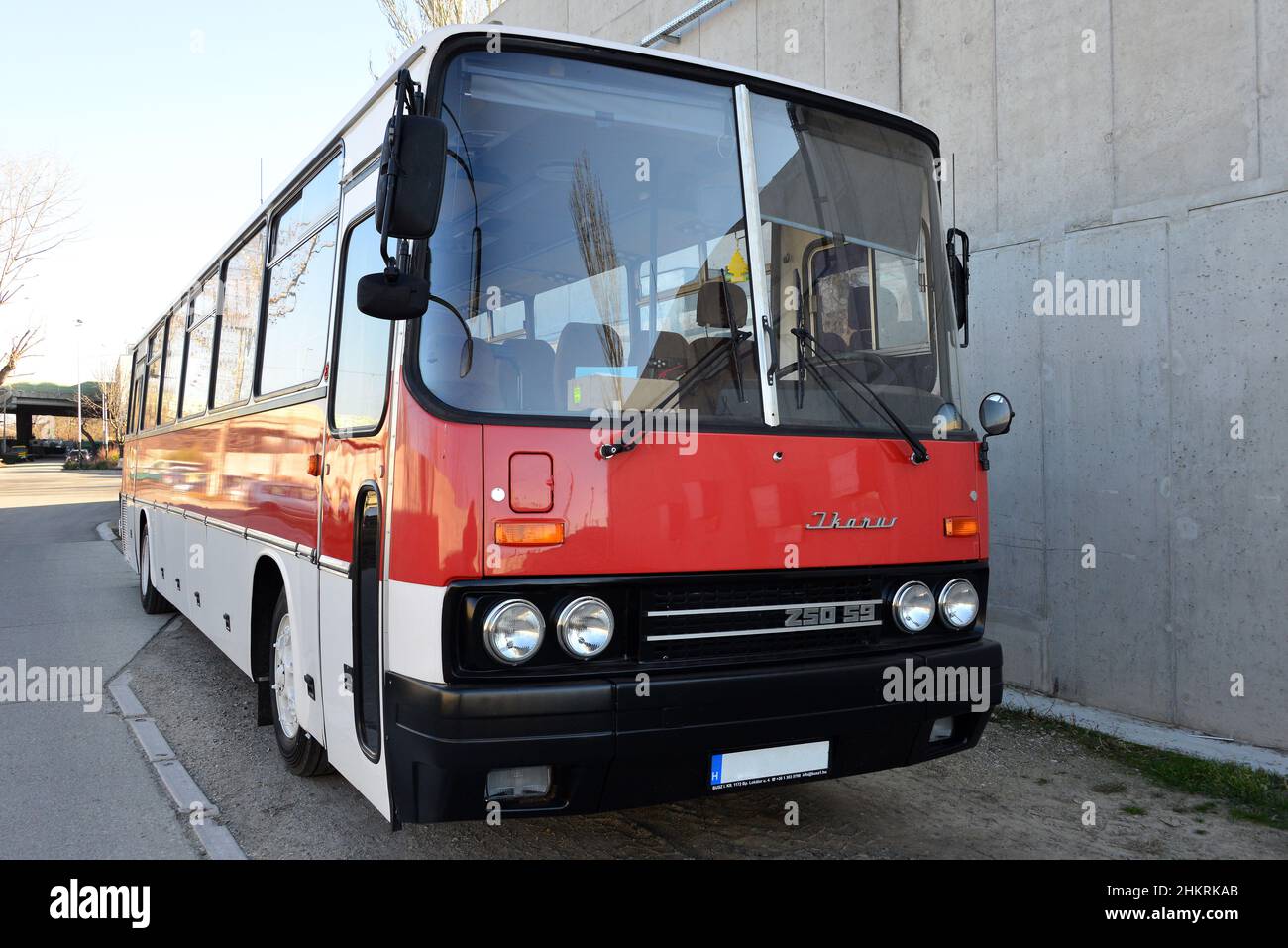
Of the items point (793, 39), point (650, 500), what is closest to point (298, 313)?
point (650, 500)

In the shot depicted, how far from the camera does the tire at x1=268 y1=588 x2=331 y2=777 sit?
5086 mm

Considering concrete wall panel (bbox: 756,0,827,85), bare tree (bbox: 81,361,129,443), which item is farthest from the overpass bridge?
concrete wall panel (bbox: 756,0,827,85)

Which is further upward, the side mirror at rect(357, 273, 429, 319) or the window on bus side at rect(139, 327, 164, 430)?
the window on bus side at rect(139, 327, 164, 430)

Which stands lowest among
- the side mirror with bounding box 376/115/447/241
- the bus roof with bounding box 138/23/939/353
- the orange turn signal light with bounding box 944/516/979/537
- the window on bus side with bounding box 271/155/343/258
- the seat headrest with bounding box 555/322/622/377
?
the orange turn signal light with bounding box 944/516/979/537

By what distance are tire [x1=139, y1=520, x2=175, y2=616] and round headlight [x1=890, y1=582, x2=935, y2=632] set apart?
828 centimetres

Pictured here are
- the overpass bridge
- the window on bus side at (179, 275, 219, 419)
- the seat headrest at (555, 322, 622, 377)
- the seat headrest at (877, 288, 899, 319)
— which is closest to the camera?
the seat headrest at (555, 322, 622, 377)

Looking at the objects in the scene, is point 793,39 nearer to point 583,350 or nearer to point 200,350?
point 200,350

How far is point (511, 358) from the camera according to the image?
3.54m

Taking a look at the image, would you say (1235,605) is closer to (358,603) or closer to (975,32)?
(975,32)

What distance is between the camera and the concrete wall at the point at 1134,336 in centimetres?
557

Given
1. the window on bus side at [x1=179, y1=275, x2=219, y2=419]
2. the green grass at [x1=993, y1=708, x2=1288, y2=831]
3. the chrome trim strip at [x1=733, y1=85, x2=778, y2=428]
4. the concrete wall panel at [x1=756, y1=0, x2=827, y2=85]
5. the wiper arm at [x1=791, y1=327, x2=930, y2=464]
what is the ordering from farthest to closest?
the concrete wall panel at [x1=756, y1=0, x2=827, y2=85] → the window on bus side at [x1=179, y1=275, x2=219, y2=419] → the green grass at [x1=993, y1=708, x2=1288, y2=831] → the wiper arm at [x1=791, y1=327, x2=930, y2=464] → the chrome trim strip at [x1=733, y1=85, x2=778, y2=428]

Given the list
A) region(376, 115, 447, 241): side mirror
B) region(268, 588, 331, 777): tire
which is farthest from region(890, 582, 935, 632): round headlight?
region(268, 588, 331, 777): tire

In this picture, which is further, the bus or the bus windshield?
the bus windshield

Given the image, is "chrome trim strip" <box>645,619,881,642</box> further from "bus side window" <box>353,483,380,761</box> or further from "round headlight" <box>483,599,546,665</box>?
"bus side window" <box>353,483,380,761</box>
